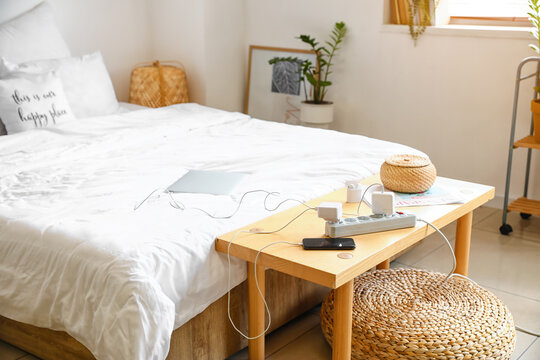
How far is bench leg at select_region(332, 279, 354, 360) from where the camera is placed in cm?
179

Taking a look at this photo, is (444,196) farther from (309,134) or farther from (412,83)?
(412,83)

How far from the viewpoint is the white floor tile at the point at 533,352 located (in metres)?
2.17

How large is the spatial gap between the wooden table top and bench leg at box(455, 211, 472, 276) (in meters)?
0.15

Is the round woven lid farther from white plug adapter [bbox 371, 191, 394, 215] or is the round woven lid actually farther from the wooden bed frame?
the wooden bed frame

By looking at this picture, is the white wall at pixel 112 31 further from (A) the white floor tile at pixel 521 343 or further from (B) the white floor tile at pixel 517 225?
(A) the white floor tile at pixel 521 343

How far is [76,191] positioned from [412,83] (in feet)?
7.75

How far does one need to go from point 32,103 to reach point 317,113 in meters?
1.81

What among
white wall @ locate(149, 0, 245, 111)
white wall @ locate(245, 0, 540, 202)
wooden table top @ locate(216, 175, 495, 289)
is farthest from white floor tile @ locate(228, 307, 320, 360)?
white wall @ locate(149, 0, 245, 111)

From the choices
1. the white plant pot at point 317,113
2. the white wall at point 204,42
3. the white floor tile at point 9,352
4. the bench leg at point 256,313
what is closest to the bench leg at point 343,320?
the bench leg at point 256,313

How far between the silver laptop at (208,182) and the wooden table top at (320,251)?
0.29m

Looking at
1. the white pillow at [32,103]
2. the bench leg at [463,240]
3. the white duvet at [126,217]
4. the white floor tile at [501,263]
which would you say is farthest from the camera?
the white pillow at [32,103]

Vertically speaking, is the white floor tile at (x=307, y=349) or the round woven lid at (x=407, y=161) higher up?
the round woven lid at (x=407, y=161)

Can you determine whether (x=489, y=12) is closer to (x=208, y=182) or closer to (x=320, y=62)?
(x=320, y=62)

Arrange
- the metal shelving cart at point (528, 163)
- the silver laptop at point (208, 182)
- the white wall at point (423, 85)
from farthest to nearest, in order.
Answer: the white wall at point (423, 85) < the metal shelving cart at point (528, 163) < the silver laptop at point (208, 182)
